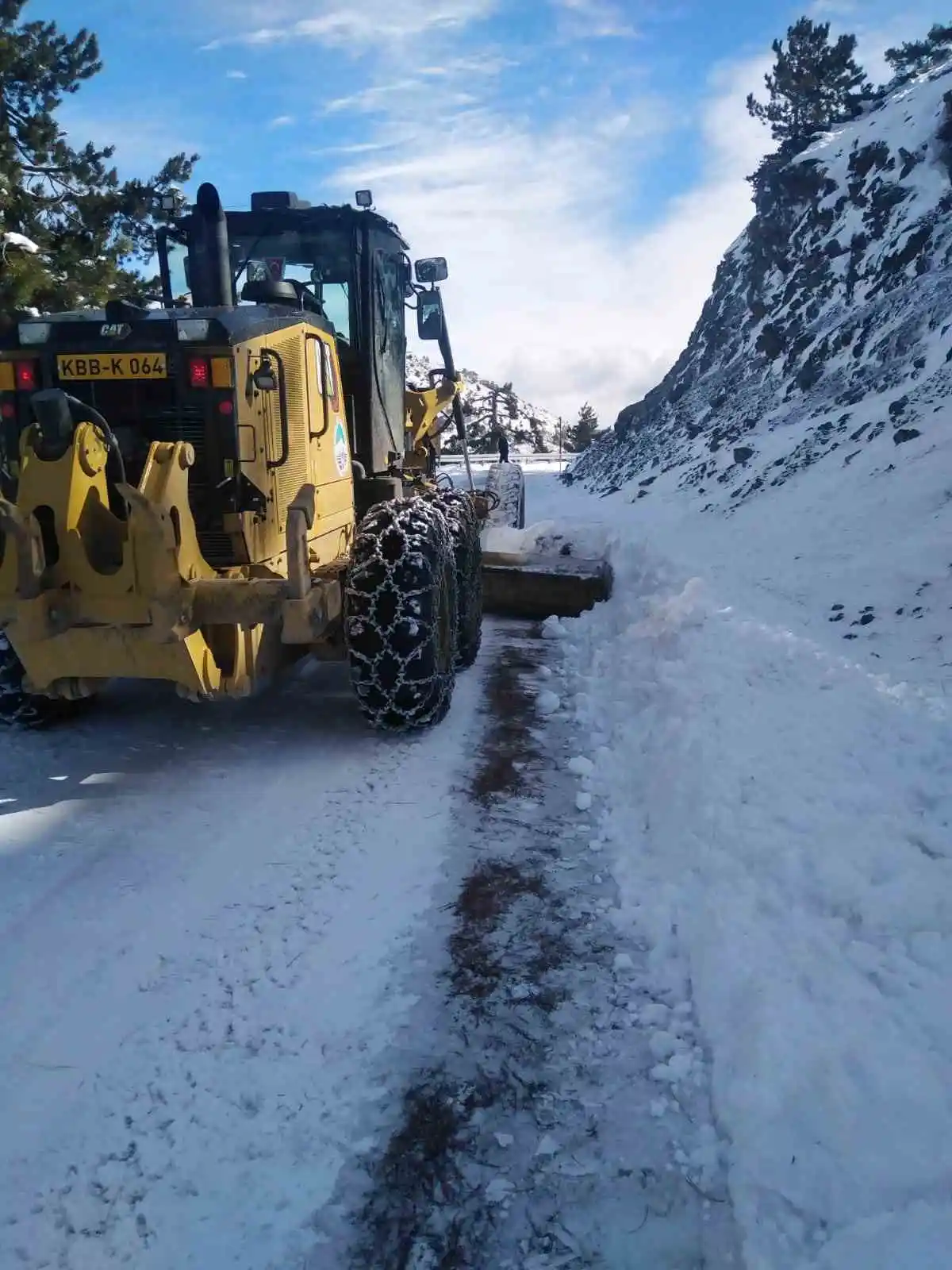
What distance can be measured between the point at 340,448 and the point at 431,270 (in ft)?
7.51

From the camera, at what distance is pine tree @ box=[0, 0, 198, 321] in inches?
617

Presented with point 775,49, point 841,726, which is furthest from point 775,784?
point 775,49

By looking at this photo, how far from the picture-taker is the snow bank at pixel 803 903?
7.31ft

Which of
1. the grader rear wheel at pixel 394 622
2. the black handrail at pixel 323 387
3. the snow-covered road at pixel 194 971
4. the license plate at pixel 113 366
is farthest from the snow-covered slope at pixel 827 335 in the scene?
the snow-covered road at pixel 194 971

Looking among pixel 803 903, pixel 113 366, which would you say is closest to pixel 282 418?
pixel 113 366

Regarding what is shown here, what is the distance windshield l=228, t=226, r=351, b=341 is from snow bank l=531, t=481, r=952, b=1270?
10.8 ft

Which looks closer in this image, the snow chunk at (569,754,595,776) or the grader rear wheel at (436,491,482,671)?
the snow chunk at (569,754,595,776)

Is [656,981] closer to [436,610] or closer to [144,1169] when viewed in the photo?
[144,1169]

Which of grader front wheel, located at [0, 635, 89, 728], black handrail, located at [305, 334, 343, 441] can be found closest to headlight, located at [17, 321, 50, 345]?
black handrail, located at [305, 334, 343, 441]

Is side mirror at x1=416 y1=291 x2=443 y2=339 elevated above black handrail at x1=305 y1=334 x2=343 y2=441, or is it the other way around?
side mirror at x1=416 y1=291 x2=443 y2=339

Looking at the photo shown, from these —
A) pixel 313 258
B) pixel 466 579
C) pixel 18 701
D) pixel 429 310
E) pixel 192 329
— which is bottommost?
pixel 18 701

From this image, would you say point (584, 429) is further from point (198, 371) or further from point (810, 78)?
point (198, 371)

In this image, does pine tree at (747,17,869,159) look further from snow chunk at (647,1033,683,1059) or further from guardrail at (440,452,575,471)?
snow chunk at (647,1033,683,1059)

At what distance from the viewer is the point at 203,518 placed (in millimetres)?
5164
